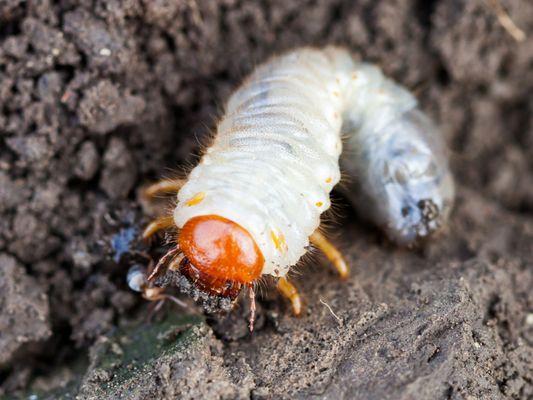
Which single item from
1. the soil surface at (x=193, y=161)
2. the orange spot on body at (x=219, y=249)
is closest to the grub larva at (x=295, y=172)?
the orange spot on body at (x=219, y=249)

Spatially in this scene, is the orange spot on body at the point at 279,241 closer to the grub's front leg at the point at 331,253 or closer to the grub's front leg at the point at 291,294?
the grub's front leg at the point at 291,294

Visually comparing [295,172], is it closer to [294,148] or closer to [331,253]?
[294,148]

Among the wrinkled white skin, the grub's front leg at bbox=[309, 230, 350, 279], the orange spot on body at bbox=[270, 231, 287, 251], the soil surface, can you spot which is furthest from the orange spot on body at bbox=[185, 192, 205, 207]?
the grub's front leg at bbox=[309, 230, 350, 279]

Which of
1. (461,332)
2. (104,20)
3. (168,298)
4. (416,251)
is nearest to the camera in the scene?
(461,332)

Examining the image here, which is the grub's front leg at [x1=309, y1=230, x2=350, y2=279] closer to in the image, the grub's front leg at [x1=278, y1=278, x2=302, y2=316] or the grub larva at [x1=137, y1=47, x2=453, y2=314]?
the grub larva at [x1=137, y1=47, x2=453, y2=314]

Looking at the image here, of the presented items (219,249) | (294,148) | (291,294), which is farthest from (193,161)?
(219,249)

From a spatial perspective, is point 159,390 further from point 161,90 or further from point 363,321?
point 161,90

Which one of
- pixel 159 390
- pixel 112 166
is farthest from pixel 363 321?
pixel 112 166

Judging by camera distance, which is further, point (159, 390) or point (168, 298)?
point (168, 298)

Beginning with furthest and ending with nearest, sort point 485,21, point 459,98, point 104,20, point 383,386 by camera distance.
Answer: point 459,98, point 485,21, point 104,20, point 383,386
